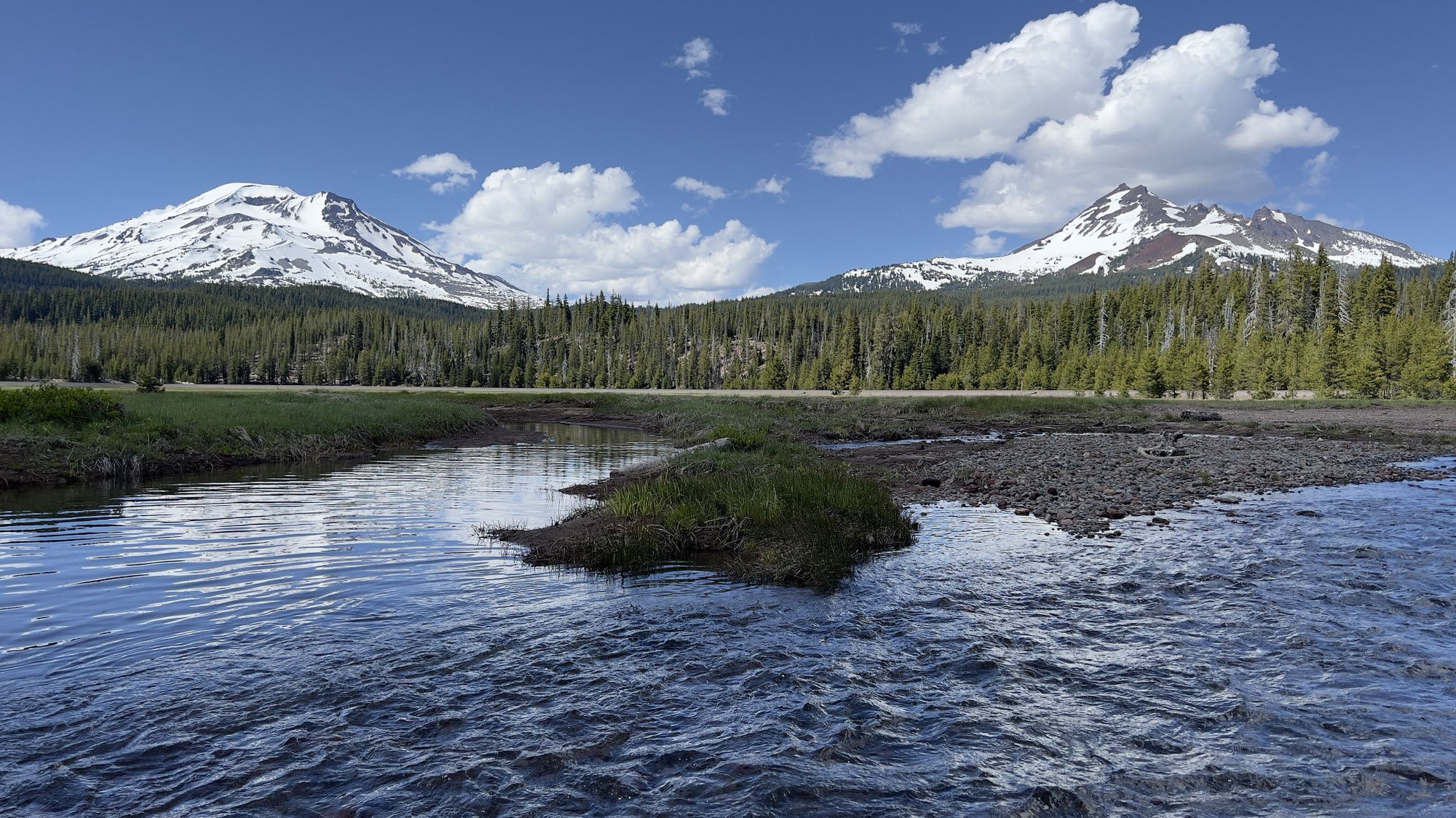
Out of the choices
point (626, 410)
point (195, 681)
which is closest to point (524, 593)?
point (195, 681)

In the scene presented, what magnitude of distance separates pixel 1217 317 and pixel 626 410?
104 meters

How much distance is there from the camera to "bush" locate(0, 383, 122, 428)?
83.4 ft

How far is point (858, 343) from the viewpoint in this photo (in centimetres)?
14175

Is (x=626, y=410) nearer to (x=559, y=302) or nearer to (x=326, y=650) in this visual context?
(x=326, y=650)

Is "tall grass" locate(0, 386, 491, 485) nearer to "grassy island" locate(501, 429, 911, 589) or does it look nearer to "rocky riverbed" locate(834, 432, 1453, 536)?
"grassy island" locate(501, 429, 911, 589)

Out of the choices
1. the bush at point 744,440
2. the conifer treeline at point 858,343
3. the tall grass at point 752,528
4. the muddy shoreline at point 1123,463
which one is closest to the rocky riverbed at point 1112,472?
the muddy shoreline at point 1123,463

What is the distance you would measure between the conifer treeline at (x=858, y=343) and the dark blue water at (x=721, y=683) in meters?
92.6

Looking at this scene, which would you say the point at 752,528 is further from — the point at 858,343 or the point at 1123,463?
the point at 858,343

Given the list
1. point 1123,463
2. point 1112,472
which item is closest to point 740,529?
point 1112,472

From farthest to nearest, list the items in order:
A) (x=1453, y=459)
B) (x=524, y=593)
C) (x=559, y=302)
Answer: (x=559, y=302) → (x=1453, y=459) → (x=524, y=593)

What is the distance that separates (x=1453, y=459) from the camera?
108 feet

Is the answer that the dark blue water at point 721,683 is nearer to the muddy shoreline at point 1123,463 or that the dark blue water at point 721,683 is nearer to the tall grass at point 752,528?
the tall grass at point 752,528

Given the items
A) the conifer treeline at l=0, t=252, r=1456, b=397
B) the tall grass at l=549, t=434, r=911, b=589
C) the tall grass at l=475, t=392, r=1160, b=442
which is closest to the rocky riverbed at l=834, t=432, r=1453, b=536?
the tall grass at l=549, t=434, r=911, b=589

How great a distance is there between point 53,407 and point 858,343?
415ft
